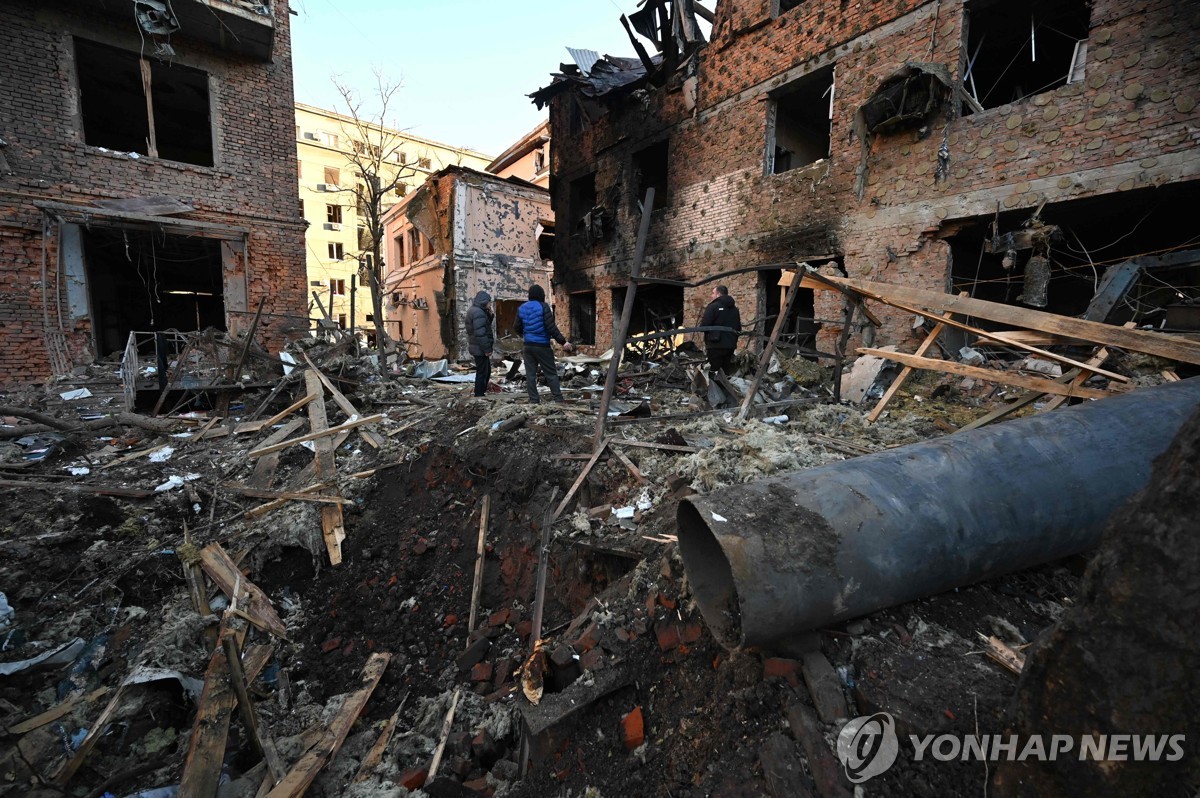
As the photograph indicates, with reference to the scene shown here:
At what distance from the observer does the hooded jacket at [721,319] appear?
6.82m

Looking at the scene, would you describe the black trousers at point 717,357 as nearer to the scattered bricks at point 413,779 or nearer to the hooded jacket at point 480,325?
the hooded jacket at point 480,325

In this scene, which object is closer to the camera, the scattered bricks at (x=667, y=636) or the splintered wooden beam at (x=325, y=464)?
the scattered bricks at (x=667, y=636)

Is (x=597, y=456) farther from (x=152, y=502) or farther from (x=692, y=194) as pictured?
(x=692, y=194)

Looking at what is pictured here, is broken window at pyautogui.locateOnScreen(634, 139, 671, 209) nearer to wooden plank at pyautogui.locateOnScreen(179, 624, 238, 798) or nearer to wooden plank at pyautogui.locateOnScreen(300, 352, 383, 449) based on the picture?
wooden plank at pyautogui.locateOnScreen(300, 352, 383, 449)

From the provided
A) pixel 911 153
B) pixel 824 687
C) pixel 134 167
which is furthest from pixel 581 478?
pixel 134 167

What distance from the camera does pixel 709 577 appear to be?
2260mm

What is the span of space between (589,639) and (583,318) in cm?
1384

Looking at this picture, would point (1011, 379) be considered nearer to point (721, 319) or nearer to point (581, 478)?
point (581, 478)

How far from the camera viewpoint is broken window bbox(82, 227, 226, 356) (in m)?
11.3

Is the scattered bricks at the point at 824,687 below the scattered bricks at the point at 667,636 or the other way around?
the other way around

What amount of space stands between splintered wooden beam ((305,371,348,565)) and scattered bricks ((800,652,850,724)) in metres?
4.07

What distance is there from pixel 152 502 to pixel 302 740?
11.5ft

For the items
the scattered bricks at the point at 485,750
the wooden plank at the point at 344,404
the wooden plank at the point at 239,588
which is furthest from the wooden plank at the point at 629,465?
the wooden plank at the point at 344,404

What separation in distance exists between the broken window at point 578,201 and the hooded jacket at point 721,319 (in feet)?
30.5
